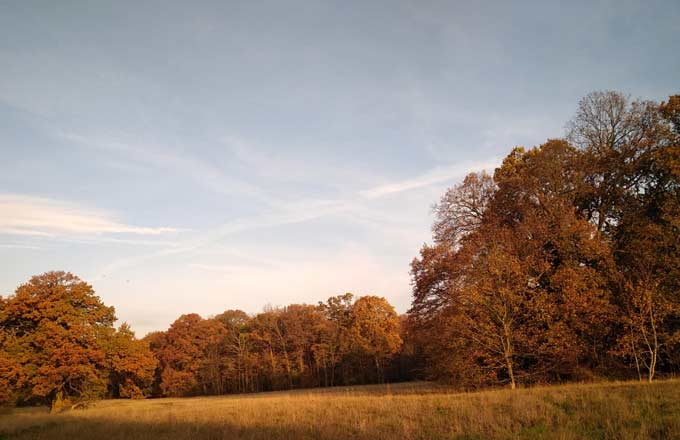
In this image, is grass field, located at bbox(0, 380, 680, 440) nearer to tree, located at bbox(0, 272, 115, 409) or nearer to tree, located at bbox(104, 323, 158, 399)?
tree, located at bbox(0, 272, 115, 409)

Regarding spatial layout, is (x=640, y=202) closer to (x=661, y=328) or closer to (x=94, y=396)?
(x=661, y=328)

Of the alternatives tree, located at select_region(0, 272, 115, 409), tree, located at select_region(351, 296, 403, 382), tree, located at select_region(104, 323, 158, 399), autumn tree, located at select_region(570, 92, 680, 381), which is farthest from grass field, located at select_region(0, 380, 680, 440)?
tree, located at select_region(351, 296, 403, 382)

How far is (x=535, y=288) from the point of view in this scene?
2520cm

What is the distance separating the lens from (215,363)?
69.6m

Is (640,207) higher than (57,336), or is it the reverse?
(640,207)

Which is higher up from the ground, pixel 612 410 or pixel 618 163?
pixel 618 163

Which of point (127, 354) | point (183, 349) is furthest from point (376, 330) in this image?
point (127, 354)

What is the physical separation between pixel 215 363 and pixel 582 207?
59361 millimetres

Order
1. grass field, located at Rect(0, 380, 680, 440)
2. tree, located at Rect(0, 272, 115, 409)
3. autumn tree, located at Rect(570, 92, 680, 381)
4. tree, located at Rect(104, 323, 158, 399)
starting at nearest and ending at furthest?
grass field, located at Rect(0, 380, 680, 440)
autumn tree, located at Rect(570, 92, 680, 381)
tree, located at Rect(0, 272, 115, 409)
tree, located at Rect(104, 323, 158, 399)

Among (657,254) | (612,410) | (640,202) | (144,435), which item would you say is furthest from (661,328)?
(144,435)

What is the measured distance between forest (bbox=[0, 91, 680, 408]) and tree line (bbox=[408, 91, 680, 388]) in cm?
9

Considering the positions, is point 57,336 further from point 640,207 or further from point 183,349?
point 640,207

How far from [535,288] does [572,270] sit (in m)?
2.55

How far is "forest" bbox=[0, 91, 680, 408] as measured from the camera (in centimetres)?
2261
